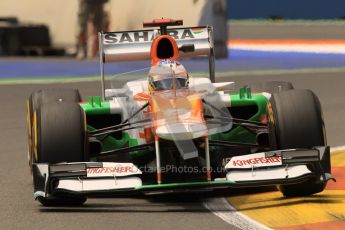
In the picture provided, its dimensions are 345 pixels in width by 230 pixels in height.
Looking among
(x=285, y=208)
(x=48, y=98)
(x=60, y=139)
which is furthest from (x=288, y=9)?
(x=285, y=208)

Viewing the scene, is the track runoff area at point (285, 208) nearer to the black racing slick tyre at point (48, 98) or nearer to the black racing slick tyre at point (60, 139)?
the black racing slick tyre at point (60, 139)

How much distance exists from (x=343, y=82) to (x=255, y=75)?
2.59 metres

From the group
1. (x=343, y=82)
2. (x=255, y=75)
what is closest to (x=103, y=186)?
(x=343, y=82)

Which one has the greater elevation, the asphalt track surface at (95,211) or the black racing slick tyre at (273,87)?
the black racing slick tyre at (273,87)

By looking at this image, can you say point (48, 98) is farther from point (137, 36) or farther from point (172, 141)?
point (172, 141)

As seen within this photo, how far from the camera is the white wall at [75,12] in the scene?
28000mm

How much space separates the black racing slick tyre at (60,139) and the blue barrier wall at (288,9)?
134 ft

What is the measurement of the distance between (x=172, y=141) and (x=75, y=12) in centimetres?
2109

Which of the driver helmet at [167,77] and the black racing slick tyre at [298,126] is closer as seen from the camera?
the black racing slick tyre at [298,126]

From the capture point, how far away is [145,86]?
31.4ft

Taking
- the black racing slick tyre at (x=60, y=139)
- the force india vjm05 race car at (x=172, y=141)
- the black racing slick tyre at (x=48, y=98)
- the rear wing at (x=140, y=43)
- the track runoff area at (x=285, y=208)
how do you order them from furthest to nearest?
1. the rear wing at (x=140, y=43)
2. the black racing slick tyre at (x=48, y=98)
3. the black racing slick tyre at (x=60, y=139)
4. the force india vjm05 race car at (x=172, y=141)
5. the track runoff area at (x=285, y=208)

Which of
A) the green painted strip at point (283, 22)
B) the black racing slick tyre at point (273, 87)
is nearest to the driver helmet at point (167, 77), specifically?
the black racing slick tyre at point (273, 87)

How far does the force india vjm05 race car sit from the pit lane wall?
18148mm

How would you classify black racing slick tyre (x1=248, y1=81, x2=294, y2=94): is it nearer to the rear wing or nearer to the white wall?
the rear wing
